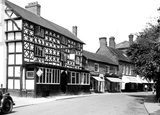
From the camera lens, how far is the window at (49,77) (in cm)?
2309

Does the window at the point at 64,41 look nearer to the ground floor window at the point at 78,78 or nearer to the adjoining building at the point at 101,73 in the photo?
the ground floor window at the point at 78,78

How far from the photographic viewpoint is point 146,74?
20.6m

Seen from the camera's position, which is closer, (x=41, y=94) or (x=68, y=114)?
(x=68, y=114)

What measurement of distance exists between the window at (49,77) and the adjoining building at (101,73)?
11.8 metres

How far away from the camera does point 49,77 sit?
2448 cm

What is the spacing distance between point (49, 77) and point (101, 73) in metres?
18.5

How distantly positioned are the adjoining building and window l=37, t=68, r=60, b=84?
464 inches

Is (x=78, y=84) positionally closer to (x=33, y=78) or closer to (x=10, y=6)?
(x=33, y=78)

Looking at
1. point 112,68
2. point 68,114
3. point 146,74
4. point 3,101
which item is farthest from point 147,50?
Result: point 112,68

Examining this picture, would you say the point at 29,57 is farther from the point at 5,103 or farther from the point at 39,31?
the point at 5,103

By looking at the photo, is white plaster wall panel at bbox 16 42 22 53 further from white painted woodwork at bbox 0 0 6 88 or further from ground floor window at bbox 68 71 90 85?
ground floor window at bbox 68 71 90 85

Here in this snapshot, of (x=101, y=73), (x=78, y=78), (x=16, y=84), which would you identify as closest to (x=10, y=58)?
(x=16, y=84)

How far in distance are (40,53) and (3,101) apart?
1429 cm

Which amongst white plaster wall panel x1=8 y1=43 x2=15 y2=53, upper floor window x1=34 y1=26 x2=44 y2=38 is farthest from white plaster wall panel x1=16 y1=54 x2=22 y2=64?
upper floor window x1=34 y1=26 x2=44 y2=38
